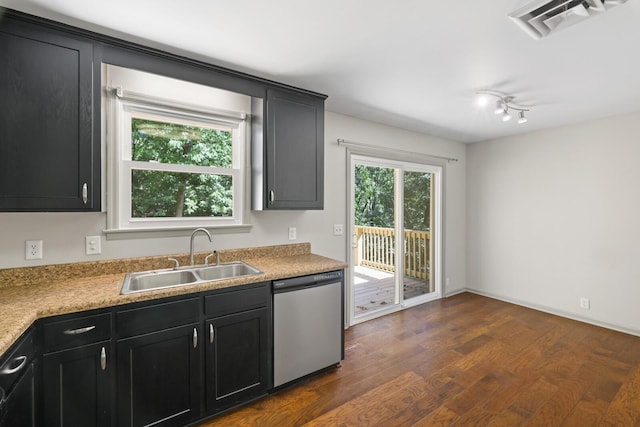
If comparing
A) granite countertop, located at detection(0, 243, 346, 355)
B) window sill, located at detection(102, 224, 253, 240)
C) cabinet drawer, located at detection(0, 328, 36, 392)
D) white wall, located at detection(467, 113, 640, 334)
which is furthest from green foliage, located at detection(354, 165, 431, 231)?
cabinet drawer, located at detection(0, 328, 36, 392)

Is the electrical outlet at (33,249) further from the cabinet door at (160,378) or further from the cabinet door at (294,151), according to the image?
the cabinet door at (294,151)

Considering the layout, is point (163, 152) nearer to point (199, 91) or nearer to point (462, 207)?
point (199, 91)

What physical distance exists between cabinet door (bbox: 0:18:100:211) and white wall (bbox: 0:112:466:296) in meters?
0.38

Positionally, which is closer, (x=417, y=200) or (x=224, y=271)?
(x=224, y=271)

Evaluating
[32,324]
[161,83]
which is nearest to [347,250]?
[161,83]

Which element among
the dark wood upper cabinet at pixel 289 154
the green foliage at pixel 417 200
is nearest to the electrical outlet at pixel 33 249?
the dark wood upper cabinet at pixel 289 154

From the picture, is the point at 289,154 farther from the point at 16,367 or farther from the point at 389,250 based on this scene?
the point at 389,250

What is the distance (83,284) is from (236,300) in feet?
3.09

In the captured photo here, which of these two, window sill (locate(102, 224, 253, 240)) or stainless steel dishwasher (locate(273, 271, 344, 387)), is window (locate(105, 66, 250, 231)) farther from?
stainless steel dishwasher (locate(273, 271, 344, 387))

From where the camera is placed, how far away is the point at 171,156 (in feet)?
8.04

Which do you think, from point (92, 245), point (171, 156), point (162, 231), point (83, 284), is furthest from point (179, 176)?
point (83, 284)

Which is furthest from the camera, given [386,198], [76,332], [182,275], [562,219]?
[386,198]

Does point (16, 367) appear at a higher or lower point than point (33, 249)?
lower

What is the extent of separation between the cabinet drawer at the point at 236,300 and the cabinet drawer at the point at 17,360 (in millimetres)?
804
